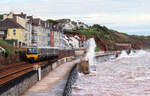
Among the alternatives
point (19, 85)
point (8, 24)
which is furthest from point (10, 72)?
point (8, 24)

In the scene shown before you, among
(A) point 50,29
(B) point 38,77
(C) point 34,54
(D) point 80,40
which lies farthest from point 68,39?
(B) point 38,77

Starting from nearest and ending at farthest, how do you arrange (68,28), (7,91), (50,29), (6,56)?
(7,91), (6,56), (50,29), (68,28)

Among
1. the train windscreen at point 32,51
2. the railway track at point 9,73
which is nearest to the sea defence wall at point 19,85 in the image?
the railway track at point 9,73

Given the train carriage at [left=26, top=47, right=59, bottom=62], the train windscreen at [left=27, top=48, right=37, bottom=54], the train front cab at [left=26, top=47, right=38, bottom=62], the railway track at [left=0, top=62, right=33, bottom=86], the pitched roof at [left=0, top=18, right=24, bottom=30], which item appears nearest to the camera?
the railway track at [left=0, top=62, right=33, bottom=86]

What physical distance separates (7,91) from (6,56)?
27.2 m

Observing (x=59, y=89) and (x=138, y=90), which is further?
(x=138, y=90)

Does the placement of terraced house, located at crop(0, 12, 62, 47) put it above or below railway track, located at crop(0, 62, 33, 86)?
above

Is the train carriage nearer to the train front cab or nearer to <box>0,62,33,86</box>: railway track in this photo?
the train front cab

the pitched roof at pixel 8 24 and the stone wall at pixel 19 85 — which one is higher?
the pitched roof at pixel 8 24

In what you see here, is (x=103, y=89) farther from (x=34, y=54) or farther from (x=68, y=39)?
(x=68, y=39)

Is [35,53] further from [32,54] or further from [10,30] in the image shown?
[10,30]

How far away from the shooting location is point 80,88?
28078 mm

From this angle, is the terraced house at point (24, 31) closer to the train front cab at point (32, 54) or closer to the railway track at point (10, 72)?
the train front cab at point (32, 54)

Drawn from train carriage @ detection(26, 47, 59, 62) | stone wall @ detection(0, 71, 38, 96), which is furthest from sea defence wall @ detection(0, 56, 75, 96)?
train carriage @ detection(26, 47, 59, 62)
